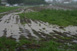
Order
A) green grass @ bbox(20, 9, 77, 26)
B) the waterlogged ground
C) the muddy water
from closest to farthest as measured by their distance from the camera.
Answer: the waterlogged ground < the muddy water < green grass @ bbox(20, 9, 77, 26)

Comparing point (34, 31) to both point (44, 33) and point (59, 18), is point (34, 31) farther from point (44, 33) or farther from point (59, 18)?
point (59, 18)

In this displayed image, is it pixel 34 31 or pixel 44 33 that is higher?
pixel 44 33

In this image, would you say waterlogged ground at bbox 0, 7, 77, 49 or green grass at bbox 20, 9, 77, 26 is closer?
waterlogged ground at bbox 0, 7, 77, 49

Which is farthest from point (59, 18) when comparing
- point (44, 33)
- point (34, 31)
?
point (44, 33)

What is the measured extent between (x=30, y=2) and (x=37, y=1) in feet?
18.0

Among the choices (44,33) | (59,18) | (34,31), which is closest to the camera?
(44,33)

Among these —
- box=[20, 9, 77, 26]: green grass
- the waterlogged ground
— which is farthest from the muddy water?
box=[20, 9, 77, 26]: green grass

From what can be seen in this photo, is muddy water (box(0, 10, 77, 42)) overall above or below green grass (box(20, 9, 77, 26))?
above

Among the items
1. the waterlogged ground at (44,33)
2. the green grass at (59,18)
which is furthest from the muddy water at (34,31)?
the green grass at (59,18)

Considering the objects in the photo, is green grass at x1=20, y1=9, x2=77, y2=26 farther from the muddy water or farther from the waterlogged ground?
the waterlogged ground

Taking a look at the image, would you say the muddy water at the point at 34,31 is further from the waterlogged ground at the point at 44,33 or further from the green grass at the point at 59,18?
the green grass at the point at 59,18

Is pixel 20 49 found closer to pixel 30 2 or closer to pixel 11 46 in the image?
pixel 11 46

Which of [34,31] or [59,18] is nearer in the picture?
[34,31]

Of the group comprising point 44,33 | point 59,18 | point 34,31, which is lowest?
point 59,18
